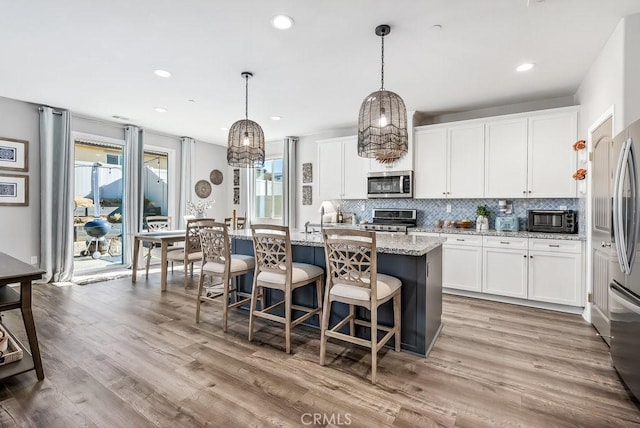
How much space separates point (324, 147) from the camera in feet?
18.6

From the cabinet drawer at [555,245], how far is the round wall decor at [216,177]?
20.1ft

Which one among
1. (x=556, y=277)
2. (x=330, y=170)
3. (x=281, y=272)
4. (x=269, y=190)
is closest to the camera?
(x=281, y=272)

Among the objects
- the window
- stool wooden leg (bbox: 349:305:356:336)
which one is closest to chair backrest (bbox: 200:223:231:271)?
stool wooden leg (bbox: 349:305:356:336)

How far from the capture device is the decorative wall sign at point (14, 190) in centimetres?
431

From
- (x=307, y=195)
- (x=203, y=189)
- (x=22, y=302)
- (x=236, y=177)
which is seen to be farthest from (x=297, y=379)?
(x=236, y=177)

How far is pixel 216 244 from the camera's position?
3.09 metres

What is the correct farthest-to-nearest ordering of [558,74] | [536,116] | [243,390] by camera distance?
[536,116]
[558,74]
[243,390]

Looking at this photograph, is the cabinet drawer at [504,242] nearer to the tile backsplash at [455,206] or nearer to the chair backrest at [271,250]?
the tile backsplash at [455,206]

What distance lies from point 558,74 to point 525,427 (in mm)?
3504

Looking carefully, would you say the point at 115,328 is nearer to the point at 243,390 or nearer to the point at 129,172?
the point at 243,390

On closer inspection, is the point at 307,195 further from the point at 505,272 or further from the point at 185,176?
the point at 505,272

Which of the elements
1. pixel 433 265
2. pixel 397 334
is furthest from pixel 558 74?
pixel 397 334

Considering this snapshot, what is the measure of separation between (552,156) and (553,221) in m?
0.80

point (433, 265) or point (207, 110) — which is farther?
point (207, 110)
